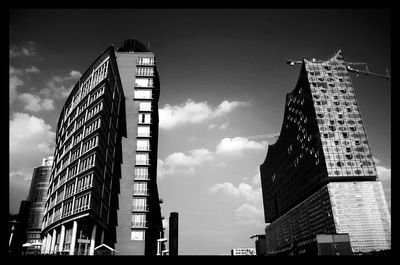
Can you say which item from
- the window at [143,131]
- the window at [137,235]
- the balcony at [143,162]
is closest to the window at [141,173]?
the balcony at [143,162]

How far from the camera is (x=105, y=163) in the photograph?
55.8 metres

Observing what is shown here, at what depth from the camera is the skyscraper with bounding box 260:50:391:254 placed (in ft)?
327

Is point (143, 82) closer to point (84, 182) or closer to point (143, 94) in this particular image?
point (143, 94)

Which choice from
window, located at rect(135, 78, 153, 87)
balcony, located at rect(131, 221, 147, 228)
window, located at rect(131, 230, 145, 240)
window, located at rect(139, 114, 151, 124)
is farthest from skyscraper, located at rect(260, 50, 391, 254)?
window, located at rect(135, 78, 153, 87)

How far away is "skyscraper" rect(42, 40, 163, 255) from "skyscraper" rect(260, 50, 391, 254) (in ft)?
230

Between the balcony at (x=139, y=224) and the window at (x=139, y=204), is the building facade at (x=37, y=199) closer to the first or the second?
the window at (x=139, y=204)

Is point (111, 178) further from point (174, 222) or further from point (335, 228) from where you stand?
point (335, 228)

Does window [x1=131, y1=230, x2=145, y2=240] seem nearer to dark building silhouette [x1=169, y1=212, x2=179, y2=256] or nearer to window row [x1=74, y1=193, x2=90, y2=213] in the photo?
dark building silhouette [x1=169, y1=212, x2=179, y2=256]

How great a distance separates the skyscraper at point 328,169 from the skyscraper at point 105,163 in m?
70.0

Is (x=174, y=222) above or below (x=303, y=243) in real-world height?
above

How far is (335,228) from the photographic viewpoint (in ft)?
324

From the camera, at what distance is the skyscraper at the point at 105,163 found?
49.0m
